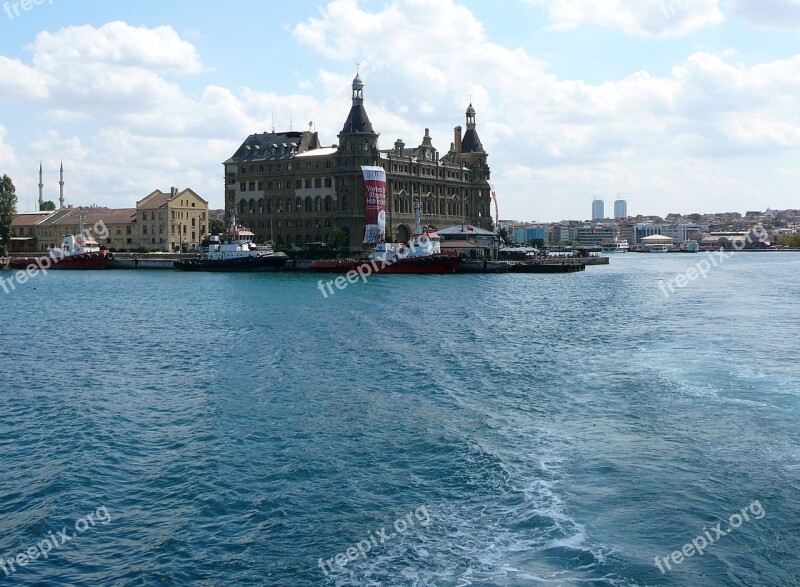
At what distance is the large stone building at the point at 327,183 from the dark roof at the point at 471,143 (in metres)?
8.95

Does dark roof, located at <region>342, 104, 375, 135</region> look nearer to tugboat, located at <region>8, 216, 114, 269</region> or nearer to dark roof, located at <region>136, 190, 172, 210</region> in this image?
dark roof, located at <region>136, 190, 172, 210</region>

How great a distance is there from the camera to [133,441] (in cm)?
2017

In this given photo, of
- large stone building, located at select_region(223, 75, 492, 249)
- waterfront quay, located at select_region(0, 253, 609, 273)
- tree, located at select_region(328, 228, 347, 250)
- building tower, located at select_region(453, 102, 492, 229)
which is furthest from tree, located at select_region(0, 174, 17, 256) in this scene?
building tower, located at select_region(453, 102, 492, 229)

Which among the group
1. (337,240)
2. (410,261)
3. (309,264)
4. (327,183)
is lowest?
(309,264)

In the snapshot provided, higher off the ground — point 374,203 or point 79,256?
point 374,203

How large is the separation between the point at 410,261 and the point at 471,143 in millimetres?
53173

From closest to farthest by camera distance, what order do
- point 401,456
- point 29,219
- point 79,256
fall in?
point 401,456, point 79,256, point 29,219

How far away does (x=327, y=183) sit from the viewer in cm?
11756

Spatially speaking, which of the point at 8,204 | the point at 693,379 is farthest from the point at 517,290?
the point at 8,204

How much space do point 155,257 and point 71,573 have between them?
10352 cm

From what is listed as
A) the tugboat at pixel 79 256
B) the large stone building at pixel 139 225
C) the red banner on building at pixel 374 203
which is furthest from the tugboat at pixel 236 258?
the large stone building at pixel 139 225

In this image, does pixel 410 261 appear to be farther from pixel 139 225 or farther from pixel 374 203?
pixel 139 225

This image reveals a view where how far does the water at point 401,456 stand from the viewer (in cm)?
1359

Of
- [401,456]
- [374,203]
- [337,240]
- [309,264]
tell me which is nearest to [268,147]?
[337,240]
